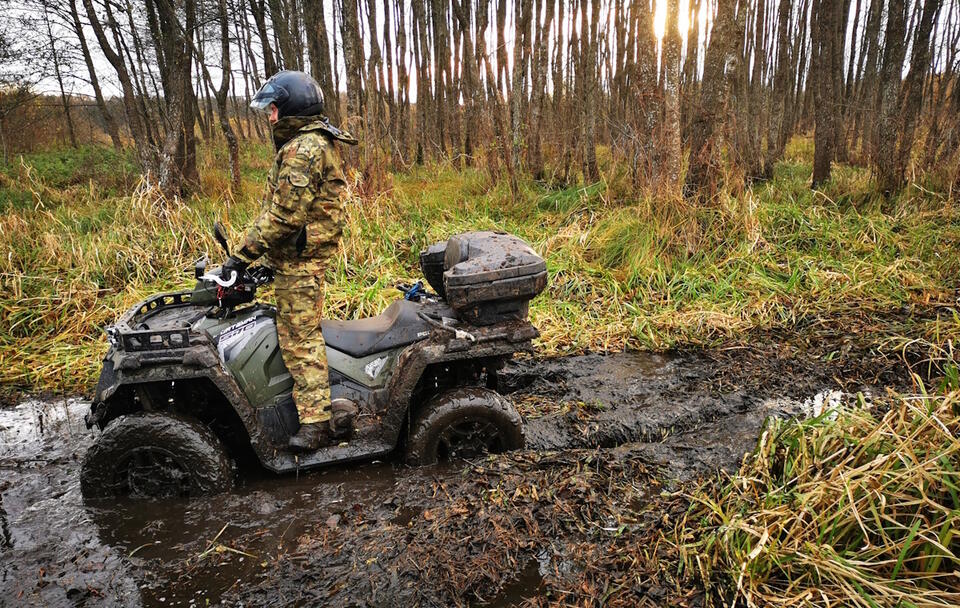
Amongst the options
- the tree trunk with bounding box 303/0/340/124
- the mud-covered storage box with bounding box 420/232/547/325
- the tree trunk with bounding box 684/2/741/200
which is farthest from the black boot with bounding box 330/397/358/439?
the tree trunk with bounding box 303/0/340/124

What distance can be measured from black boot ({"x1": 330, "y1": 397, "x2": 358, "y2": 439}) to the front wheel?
35 centimetres

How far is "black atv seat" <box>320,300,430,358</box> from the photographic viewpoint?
3.19 meters

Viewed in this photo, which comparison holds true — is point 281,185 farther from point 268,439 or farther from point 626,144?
point 626,144

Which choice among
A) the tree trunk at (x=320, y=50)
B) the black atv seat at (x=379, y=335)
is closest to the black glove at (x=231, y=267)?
the black atv seat at (x=379, y=335)

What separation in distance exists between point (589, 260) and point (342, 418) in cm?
416

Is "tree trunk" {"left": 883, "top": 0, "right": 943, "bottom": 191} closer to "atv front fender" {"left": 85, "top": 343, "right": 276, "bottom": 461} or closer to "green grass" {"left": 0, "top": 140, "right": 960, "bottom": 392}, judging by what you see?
"green grass" {"left": 0, "top": 140, "right": 960, "bottom": 392}

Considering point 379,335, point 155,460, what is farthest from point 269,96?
point 155,460

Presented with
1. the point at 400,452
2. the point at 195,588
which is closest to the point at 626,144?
the point at 400,452

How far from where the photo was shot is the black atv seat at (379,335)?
3.19 meters

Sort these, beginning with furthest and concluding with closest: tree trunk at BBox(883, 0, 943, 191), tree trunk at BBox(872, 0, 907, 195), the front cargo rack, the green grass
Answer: tree trunk at BBox(872, 0, 907, 195)
tree trunk at BBox(883, 0, 943, 191)
the green grass
the front cargo rack

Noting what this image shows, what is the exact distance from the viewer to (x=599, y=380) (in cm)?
445

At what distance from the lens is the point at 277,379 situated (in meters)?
3.06

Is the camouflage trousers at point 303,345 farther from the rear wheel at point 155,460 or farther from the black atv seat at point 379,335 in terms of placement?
the rear wheel at point 155,460

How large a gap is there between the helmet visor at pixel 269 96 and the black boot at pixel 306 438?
5.54 feet
